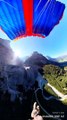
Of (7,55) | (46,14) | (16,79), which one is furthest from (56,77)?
(46,14)

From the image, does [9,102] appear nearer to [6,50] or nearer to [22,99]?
[22,99]

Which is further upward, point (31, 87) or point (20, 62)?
point (20, 62)

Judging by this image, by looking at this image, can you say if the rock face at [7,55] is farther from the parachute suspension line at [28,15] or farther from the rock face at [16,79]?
the parachute suspension line at [28,15]

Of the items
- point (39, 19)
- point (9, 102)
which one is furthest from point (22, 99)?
point (39, 19)

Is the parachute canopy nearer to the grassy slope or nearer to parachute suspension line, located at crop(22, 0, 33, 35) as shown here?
parachute suspension line, located at crop(22, 0, 33, 35)

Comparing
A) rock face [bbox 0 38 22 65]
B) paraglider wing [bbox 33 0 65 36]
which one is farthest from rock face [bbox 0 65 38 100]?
paraglider wing [bbox 33 0 65 36]

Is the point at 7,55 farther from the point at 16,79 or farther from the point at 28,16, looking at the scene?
the point at 28,16
